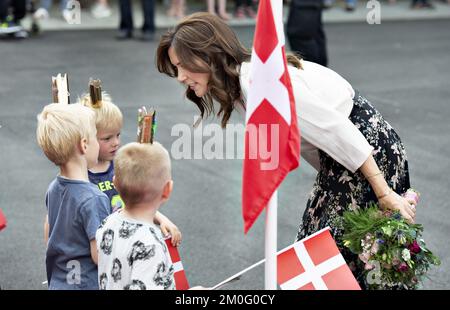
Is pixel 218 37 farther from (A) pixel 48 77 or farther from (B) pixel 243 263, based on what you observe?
(A) pixel 48 77

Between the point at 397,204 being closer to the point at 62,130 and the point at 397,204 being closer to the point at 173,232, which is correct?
the point at 173,232

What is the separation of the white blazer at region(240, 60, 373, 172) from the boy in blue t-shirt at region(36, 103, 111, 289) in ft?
2.12

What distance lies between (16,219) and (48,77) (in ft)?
14.1

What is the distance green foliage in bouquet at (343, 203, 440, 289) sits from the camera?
3191 mm

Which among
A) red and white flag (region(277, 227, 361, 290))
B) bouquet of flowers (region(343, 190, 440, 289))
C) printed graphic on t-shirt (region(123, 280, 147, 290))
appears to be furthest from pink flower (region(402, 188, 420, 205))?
printed graphic on t-shirt (region(123, 280, 147, 290))

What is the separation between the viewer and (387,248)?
3.20 metres

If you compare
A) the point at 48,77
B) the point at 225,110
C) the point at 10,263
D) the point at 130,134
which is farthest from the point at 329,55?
the point at 225,110

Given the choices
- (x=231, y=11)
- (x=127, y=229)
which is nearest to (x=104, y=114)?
(x=127, y=229)

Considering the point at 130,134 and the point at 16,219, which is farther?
the point at 130,134

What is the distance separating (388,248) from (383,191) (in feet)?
0.69

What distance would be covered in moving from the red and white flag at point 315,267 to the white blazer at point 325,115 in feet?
0.96

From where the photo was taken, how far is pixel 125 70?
1065cm

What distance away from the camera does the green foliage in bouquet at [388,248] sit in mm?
3191
